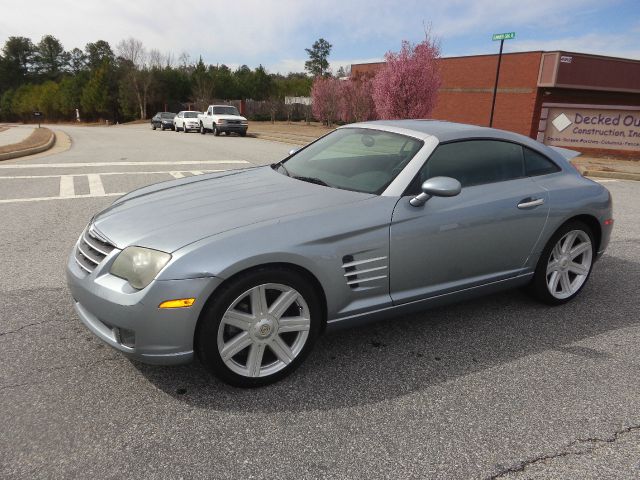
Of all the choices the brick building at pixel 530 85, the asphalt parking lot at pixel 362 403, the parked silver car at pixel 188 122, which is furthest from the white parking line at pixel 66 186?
the parked silver car at pixel 188 122

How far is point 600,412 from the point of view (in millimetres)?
2705

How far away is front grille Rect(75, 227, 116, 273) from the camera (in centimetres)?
283

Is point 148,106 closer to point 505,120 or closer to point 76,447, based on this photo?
point 505,120

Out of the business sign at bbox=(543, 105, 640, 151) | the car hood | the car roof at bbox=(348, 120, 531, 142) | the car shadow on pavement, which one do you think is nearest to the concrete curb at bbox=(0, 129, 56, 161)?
the car hood

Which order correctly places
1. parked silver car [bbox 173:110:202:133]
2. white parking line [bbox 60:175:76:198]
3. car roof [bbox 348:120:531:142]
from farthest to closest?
parked silver car [bbox 173:110:202:133] < white parking line [bbox 60:175:76:198] < car roof [bbox 348:120:531:142]

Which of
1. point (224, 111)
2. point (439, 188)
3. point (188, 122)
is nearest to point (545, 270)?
point (439, 188)

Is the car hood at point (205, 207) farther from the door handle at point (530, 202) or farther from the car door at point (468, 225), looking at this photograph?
the door handle at point (530, 202)

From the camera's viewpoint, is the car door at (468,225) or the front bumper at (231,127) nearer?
the car door at (468,225)

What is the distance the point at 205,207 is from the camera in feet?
10.1

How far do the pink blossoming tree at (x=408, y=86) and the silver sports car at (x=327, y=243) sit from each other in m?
20.2

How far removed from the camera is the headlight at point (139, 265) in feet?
8.29

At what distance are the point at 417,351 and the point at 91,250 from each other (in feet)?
7.25

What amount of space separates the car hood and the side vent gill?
0.38 metres

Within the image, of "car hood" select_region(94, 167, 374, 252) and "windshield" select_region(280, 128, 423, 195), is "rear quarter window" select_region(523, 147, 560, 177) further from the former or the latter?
"car hood" select_region(94, 167, 374, 252)
